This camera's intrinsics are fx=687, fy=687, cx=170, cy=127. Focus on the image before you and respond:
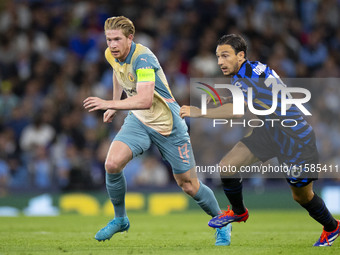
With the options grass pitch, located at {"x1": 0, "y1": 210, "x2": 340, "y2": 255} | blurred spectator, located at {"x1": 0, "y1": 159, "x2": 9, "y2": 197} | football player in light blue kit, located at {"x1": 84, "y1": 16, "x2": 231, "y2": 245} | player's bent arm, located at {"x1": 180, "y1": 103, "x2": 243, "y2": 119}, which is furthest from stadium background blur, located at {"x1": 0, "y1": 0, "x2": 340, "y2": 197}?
player's bent arm, located at {"x1": 180, "y1": 103, "x2": 243, "y2": 119}

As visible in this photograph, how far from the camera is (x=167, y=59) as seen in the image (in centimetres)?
1717

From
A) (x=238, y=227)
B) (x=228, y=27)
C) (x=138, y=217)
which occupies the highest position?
(x=228, y=27)

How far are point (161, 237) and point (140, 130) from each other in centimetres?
180

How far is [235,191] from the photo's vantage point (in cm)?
765

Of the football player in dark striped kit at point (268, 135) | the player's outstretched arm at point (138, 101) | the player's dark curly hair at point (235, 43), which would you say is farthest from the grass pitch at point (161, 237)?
the player's dark curly hair at point (235, 43)

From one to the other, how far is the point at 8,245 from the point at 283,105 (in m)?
3.51

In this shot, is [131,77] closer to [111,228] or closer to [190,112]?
[190,112]

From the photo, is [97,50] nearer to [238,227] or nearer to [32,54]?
[32,54]

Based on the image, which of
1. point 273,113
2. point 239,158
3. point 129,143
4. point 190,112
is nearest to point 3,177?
point 129,143

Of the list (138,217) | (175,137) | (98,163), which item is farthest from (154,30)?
(175,137)

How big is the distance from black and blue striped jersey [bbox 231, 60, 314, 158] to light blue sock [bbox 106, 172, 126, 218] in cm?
170

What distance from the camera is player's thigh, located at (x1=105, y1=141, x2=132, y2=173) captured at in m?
7.61

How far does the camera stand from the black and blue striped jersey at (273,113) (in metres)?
7.39

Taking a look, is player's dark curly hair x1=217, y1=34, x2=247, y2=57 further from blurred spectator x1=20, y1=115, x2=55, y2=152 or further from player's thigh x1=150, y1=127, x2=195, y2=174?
blurred spectator x1=20, y1=115, x2=55, y2=152
